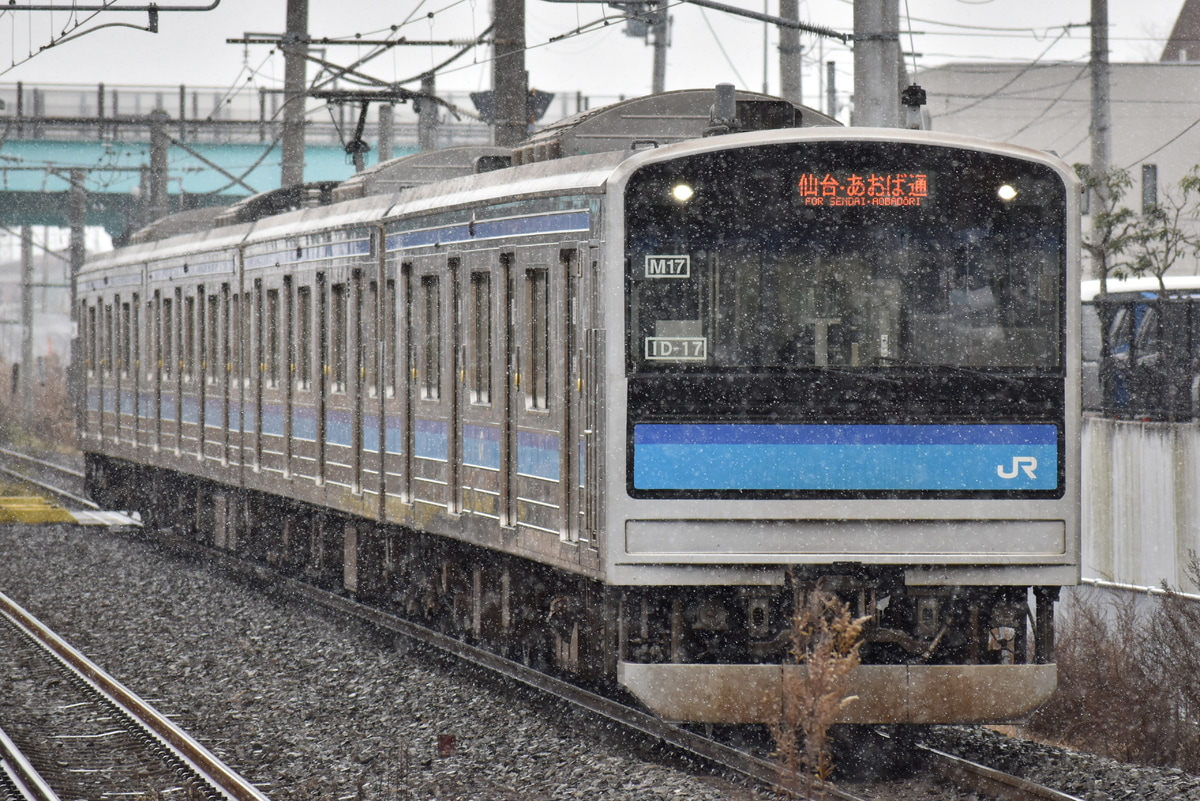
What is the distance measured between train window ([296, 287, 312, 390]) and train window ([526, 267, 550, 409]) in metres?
4.85

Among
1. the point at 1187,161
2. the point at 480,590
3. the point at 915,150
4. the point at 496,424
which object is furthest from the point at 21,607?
the point at 1187,161

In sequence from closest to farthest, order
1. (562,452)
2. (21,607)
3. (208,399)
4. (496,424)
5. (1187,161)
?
(562,452)
(496,424)
(21,607)
(208,399)
(1187,161)

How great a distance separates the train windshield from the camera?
8453 millimetres

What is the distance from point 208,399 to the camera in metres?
17.7

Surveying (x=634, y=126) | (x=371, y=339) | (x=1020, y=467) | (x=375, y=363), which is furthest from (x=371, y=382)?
(x=1020, y=467)

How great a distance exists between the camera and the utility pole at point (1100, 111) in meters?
19.3

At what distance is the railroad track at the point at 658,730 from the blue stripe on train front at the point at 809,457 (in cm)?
125

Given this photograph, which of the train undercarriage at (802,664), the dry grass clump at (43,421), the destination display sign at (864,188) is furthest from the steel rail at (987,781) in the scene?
the dry grass clump at (43,421)

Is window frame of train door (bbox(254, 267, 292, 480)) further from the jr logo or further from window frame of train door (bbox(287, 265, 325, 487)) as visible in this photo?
the jr logo

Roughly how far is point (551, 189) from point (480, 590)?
313 centimetres

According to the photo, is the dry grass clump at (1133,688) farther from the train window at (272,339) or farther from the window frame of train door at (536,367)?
the train window at (272,339)

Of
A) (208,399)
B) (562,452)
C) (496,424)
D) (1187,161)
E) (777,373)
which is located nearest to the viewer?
(777,373)

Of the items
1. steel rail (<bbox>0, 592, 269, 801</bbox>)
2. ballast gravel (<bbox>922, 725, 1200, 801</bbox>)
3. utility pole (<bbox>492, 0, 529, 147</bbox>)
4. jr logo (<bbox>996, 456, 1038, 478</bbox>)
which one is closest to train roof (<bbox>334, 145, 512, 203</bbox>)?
utility pole (<bbox>492, 0, 529, 147</bbox>)

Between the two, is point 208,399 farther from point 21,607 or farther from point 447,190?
point 447,190
